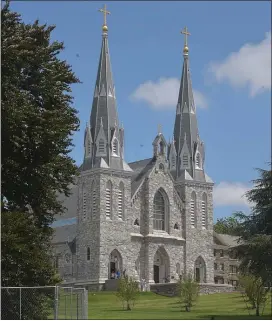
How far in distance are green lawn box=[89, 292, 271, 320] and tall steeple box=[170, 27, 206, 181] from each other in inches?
749

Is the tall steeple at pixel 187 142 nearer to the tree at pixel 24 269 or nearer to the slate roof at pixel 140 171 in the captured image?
the slate roof at pixel 140 171

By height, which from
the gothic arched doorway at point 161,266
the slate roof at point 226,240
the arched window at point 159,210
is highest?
the arched window at point 159,210

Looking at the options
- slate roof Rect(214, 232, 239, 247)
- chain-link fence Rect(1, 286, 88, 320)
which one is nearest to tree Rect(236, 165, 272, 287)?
chain-link fence Rect(1, 286, 88, 320)

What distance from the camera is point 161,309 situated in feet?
159

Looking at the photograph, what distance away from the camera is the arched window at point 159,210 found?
254 feet

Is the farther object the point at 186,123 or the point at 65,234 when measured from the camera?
the point at 186,123

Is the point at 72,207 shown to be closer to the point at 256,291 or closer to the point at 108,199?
the point at 108,199

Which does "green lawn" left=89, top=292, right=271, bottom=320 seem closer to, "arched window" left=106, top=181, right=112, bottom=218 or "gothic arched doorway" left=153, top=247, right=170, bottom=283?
"gothic arched doorway" left=153, top=247, right=170, bottom=283

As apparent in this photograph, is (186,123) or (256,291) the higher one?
(186,123)

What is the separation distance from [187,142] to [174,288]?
67.3 ft

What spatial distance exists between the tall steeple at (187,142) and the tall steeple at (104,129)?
8457 millimetres

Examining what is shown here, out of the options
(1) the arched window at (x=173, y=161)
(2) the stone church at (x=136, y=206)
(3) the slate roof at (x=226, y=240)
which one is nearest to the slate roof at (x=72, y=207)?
(2) the stone church at (x=136, y=206)

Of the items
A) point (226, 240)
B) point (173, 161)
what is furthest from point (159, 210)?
point (226, 240)

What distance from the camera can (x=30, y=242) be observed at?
26.8m
